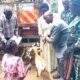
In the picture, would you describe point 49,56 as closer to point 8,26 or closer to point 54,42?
point 54,42

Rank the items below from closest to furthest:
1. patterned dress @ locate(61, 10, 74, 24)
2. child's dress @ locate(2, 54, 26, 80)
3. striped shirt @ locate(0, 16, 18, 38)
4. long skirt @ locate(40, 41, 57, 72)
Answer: child's dress @ locate(2, 54, 26, 80), patterned dress @ locate(61, 10, 74, 24), long skirt @ locate(40, 41, 57, 72), striped shirt @ locate(0, 16, 18, 38)

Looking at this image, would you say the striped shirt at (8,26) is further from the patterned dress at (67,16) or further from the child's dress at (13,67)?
the child's dress at (13,67)

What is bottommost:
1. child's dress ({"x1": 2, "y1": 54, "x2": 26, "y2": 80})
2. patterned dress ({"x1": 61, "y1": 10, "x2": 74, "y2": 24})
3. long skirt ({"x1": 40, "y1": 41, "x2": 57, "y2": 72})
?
long skirt ({"x1": 40, "y1": 41, "x2": 57, "y2": 72})

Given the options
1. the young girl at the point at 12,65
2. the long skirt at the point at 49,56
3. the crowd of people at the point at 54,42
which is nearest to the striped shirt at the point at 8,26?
the crowd of people at the point at 54,42

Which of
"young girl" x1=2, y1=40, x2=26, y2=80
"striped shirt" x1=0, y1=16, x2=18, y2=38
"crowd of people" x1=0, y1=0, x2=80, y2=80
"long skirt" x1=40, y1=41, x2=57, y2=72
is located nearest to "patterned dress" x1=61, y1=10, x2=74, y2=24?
"crowd of people" x1=0, y1=0, x2=80, y2=80

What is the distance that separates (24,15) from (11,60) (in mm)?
3765

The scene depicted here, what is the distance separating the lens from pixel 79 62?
21.0ft

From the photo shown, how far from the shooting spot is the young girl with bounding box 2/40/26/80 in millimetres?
5156

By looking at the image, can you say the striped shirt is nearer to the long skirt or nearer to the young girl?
the long skirt

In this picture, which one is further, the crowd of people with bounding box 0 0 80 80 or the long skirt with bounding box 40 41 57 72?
the long skirt with bounding box 40 41 57 72

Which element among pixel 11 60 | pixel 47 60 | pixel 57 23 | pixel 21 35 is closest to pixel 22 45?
pixel 21 35

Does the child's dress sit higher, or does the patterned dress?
the patterned dress

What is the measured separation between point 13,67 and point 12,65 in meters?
0.03

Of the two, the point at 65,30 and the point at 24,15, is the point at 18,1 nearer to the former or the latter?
the point at 24,15
